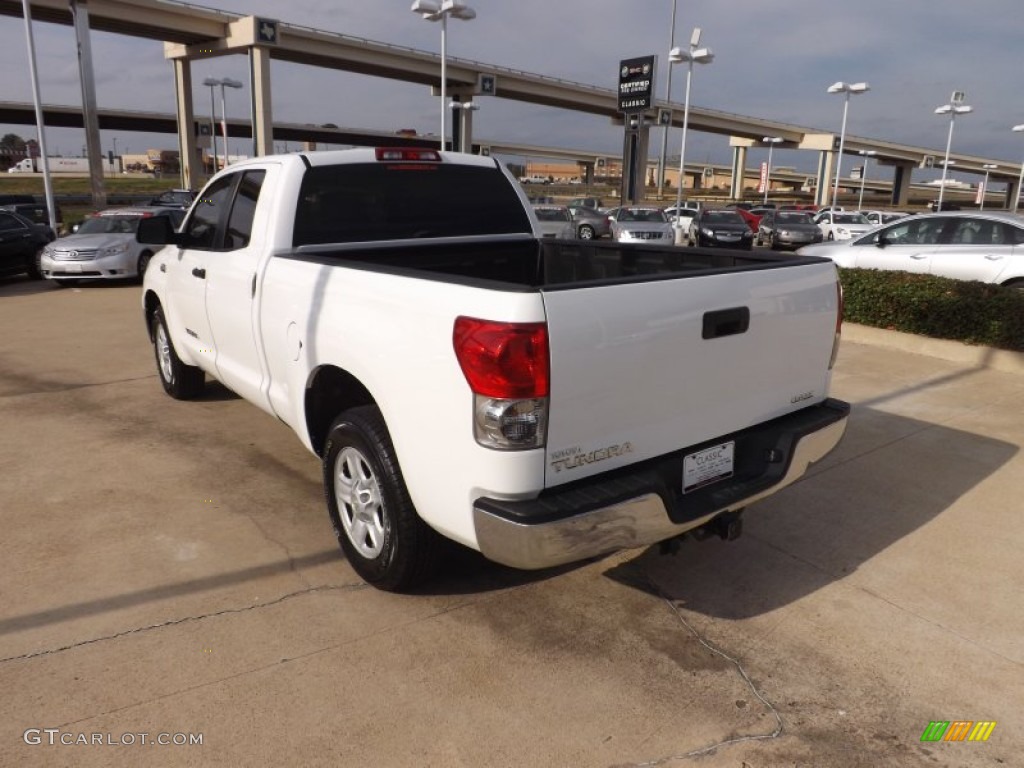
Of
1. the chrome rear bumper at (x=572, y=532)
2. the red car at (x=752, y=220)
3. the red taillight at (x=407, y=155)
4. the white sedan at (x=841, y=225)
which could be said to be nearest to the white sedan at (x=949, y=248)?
the red taillight at (x=407, y=155)

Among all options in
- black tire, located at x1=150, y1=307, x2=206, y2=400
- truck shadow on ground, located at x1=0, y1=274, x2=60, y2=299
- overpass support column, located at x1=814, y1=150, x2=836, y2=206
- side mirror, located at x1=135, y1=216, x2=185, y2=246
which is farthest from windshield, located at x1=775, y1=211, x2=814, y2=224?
overpass support column, located at x1=814, y1=150, x2=836, y2=206

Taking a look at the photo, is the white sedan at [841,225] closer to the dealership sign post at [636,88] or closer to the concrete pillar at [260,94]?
the dealership sign post at [636,88]

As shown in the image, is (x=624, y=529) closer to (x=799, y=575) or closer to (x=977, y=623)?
(x=799, y=575)

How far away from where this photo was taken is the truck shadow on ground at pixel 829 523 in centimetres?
374

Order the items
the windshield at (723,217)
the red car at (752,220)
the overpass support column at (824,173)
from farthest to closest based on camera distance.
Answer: the overpass support column at (824,173)
the red car at (752,220)
the windshield at (723,217)

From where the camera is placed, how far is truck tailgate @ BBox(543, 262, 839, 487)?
2.71 meters

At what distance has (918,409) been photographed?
265 inches

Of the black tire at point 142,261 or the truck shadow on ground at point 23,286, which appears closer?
the truck shadow on ground at point 23,286

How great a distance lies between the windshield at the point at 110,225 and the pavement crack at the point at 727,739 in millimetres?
15317

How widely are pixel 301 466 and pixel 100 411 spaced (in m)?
2.36

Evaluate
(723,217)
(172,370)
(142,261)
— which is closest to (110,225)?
(142,261)

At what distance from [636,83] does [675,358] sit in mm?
57718

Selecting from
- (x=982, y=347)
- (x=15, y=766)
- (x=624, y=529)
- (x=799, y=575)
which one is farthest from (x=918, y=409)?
(x=15, y=766)

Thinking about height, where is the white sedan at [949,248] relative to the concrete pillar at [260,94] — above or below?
below
